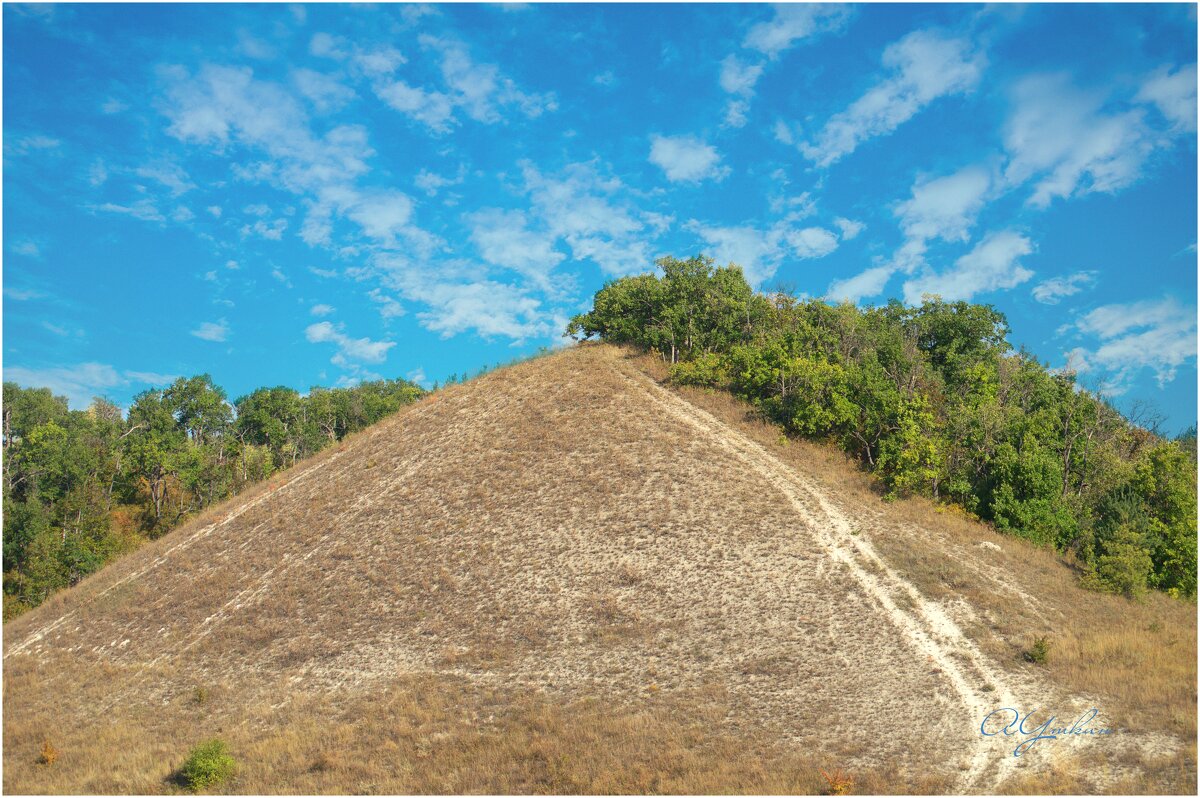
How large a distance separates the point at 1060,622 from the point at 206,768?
29771 millimetres

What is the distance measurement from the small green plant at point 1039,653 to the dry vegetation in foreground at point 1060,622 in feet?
0.64

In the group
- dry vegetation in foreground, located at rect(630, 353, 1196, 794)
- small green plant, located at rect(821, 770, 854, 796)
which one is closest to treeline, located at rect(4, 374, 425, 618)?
dry vegetation in foreground, located at rect(630, 353, 1196, 794)

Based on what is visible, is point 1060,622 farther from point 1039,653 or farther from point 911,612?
point 911,612

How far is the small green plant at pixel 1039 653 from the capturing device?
2425cm

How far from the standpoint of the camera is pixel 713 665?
86.6ft

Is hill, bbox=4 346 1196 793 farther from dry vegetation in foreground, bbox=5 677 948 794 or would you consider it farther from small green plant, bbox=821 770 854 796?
small green plant, bbox=821 770 854 796

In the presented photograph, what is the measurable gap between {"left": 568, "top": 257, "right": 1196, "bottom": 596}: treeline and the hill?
8.04 ft

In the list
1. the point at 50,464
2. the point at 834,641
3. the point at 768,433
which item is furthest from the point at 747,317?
the point at 50,464

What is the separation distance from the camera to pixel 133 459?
72688 millimetres

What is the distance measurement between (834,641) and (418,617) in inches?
691

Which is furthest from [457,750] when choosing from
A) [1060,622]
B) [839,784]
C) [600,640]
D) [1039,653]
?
[1060,622]

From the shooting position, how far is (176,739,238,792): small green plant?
22625 mm

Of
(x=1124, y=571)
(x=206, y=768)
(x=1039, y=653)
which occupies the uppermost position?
(x=1124, y=571)

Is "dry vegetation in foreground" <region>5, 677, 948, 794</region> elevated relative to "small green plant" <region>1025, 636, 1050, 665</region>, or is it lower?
lower
